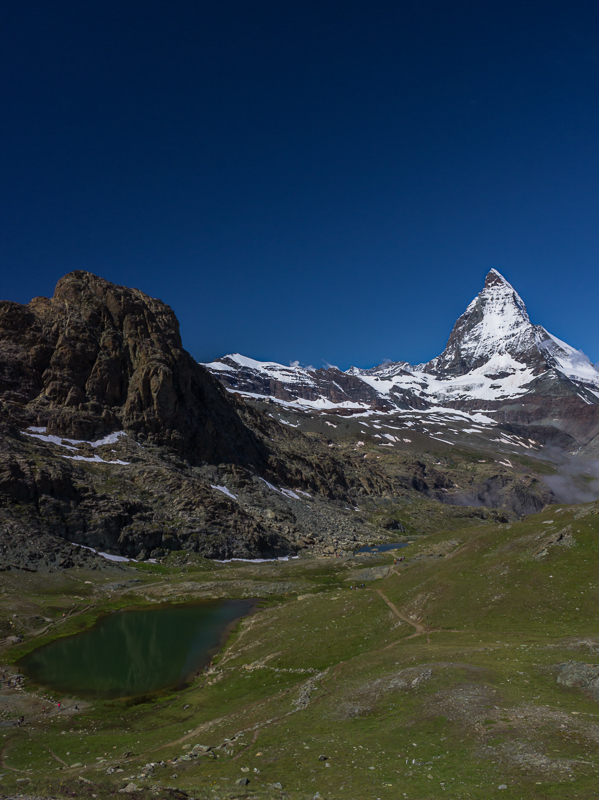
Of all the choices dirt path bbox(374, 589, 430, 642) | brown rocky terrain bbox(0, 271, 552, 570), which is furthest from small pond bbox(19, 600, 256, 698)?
brown rocky terrain bbox(0, 271, 552, 570)

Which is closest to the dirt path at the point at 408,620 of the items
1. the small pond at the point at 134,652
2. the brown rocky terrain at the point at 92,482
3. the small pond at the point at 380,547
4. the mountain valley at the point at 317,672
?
the mountain valley at the point at 317,672

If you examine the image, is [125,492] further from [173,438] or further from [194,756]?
[194,756]

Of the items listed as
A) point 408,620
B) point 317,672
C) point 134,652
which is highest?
point 408,620

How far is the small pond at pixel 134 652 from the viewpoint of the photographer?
202ft

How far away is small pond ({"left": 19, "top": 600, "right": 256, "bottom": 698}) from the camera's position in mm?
61625

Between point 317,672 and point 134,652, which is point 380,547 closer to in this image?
point 134,652

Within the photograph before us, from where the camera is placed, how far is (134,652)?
244 feet

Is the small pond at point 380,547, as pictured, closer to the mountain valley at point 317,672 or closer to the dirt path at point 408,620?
the mountain valley at point 317,672

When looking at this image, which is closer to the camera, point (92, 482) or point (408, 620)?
point (408, 620)

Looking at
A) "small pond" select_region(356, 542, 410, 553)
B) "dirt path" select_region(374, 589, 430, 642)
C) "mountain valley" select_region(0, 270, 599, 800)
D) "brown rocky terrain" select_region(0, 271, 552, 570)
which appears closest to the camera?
"mountain valley" select_region(0, 270, 599, 800)

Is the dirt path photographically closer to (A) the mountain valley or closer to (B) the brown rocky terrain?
(A) the mountain valley

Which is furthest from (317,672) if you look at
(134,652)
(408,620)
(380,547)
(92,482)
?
(380,547)

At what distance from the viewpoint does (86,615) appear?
297ft

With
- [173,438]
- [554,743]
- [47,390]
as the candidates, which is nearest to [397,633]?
[554,743]
